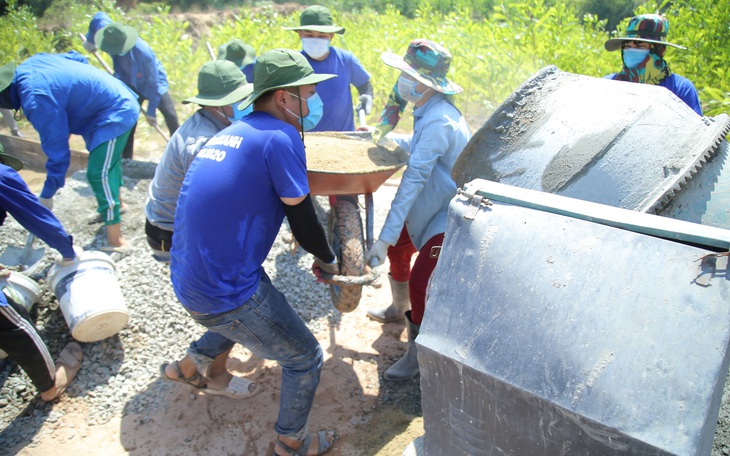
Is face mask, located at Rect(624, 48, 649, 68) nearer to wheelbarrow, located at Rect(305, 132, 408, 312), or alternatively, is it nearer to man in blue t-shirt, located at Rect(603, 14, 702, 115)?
man in blue t-shirt, located at Rect(603, 14, 702, 115)

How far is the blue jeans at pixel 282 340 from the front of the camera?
2469 millimetres

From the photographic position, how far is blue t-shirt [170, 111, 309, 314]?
2.23m

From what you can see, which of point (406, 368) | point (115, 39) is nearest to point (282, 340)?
point (406, 368)

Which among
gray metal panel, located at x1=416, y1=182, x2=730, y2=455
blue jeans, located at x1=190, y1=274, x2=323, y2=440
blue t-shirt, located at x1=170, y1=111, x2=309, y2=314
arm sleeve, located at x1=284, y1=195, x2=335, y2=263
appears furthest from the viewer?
blue jeans, located at x1=190, y1=274, x2=323, y2=440

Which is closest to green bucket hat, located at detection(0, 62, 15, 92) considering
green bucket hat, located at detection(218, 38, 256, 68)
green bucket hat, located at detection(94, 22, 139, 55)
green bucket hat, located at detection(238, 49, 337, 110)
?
green bucket hat, located at detection(94, 22, 139, 55)

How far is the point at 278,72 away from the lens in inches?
91.5

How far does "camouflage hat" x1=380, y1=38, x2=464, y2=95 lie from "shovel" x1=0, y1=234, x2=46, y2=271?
3118mm

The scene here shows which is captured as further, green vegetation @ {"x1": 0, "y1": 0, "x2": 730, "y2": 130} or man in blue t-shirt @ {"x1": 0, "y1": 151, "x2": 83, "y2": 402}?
green vegetation @ {"x1": 0, "y1": 0, "x2": 730, "y2": 130}

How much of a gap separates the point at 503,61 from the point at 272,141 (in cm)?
722

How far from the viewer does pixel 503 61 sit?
8523mm

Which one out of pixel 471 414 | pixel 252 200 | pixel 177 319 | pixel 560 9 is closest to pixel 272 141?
pixel 252 200

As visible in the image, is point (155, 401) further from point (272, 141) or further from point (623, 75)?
point (623, 75)

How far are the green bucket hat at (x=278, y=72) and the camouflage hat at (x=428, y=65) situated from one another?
70 centimetres

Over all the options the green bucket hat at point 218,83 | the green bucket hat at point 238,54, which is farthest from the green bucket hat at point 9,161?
the green bucket hat at point 238,54
